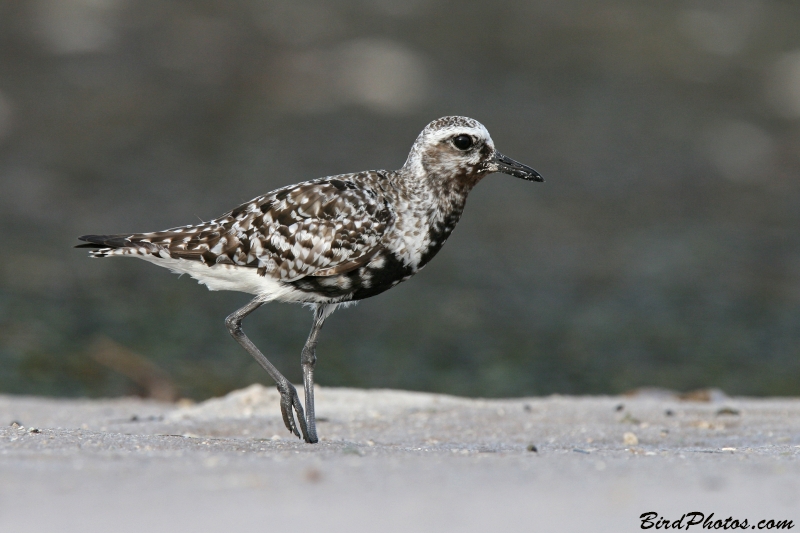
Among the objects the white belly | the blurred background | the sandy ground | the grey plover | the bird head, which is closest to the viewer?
the sandy ground

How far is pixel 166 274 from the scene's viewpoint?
56.2ft

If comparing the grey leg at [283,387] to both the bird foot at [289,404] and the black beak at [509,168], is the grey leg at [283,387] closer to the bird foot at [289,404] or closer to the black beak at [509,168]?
the bird foot at [289,404]

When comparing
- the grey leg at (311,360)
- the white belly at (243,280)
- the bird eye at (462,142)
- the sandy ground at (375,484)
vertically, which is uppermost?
the bird eye at (462,142)

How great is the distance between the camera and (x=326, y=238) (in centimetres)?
730

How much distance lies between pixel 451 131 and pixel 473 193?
12.4 m

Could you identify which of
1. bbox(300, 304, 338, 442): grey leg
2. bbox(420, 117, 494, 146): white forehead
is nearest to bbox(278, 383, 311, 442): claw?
bbox(300, 304, 338, 442): grey leg

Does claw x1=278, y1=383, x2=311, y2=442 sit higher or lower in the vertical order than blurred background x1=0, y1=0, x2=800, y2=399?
lower

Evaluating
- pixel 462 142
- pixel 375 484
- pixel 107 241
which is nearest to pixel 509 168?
pixel 462 142

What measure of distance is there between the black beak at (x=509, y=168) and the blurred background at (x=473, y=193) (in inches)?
227

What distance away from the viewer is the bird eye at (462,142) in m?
7.70

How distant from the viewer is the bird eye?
7703 mm

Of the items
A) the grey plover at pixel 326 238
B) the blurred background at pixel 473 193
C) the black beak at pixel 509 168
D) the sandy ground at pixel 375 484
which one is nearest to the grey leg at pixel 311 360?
the grey plover at pixel 326 238

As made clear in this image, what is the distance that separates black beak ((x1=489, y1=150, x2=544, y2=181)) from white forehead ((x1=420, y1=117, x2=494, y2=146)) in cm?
13

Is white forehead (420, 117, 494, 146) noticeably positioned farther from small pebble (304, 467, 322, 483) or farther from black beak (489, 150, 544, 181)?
small pebble (304, 467, 322, 483)
